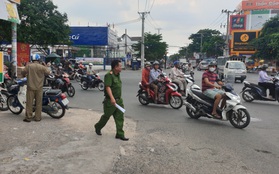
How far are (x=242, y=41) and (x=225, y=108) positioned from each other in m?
47.0

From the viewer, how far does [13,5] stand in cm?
1182

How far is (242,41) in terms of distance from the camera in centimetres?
4991

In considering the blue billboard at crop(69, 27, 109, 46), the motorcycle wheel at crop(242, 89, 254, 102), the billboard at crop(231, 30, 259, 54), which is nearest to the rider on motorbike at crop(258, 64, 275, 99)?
the motorcycle wheel at crop(242, 89, 254, 102)

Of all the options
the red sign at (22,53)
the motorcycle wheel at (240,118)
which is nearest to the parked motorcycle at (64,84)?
the red sign at (22,53)

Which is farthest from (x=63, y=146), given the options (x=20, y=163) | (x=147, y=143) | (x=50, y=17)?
(x=50, y=17)

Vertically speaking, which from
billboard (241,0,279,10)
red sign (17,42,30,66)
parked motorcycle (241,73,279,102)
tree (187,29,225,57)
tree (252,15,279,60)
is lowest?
parked motorcycle (241,73,279,102)

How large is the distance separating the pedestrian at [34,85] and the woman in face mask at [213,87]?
393 centimetres

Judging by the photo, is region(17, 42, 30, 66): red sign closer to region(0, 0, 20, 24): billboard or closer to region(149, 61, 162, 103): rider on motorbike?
region(0, 0, 20, 24): billboard

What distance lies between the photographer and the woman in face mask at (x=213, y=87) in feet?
22.2

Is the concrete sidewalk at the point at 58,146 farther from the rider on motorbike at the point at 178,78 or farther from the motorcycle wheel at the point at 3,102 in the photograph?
the rider on motorbike at the point at 178,78

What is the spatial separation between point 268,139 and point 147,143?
2.54 metres

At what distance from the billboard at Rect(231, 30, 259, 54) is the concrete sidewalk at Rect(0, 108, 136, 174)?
156 feet

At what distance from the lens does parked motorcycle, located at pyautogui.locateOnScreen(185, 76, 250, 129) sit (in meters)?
6.52

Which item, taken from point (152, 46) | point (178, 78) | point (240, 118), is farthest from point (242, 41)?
point (240, 118)
